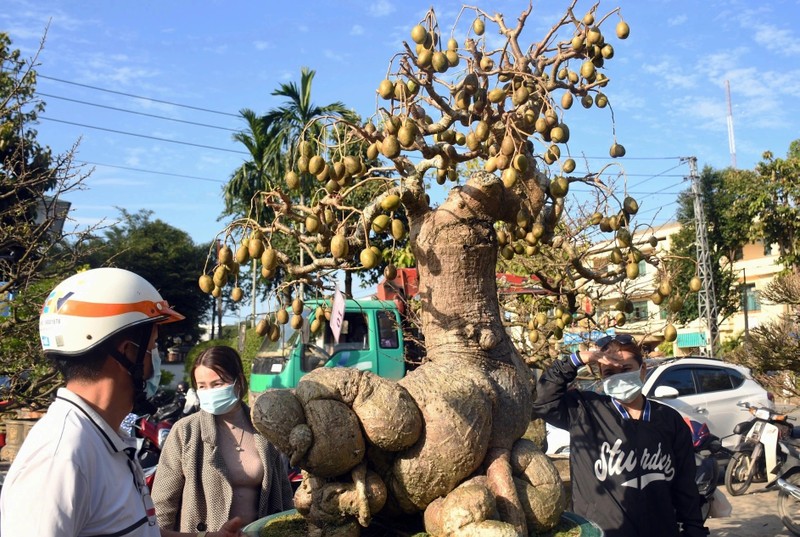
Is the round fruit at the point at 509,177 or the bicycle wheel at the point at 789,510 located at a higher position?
the round fruit at the point at 509,177

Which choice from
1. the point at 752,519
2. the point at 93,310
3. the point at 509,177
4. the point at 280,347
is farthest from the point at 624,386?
the point at 280,347

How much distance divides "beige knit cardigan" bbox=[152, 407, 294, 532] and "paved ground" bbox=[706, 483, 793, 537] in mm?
5417

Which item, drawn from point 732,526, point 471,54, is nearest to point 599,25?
point 471,54

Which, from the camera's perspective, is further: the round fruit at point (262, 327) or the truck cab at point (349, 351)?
the truck cab at point (349, 351)

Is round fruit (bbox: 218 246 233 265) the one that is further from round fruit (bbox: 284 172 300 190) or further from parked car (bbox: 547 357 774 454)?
parked car (bbox: 547 357 774 454)

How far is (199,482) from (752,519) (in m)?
6.93

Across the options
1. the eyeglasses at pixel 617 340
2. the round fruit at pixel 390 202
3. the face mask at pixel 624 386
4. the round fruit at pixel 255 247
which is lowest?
the face mask at pixel 624 386

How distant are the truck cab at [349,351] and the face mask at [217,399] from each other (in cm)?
684

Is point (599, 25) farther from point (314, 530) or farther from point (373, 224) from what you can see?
point (314, 530)

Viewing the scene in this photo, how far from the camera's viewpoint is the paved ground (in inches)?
289

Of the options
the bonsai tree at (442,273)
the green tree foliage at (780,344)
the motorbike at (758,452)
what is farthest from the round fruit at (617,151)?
the green tree foliage at (780,344)

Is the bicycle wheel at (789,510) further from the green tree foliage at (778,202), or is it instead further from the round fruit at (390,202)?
the green tree foliage at (778,202)

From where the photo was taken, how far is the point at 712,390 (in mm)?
10391

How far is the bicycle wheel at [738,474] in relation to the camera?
8.89m
